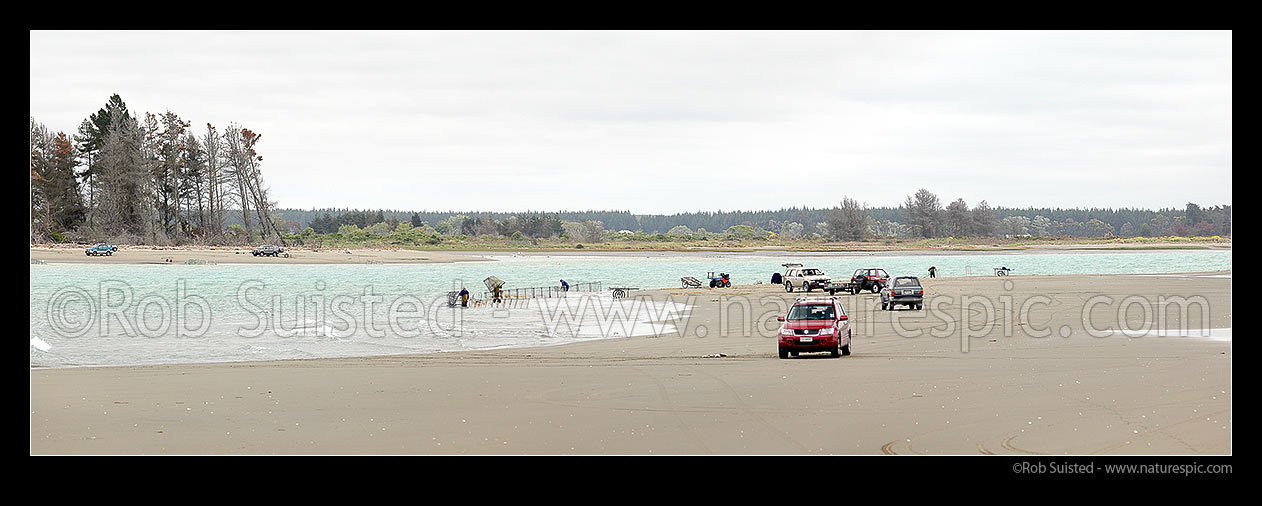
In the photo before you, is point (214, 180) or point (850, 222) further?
point (850, 222)

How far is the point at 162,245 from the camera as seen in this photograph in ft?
318

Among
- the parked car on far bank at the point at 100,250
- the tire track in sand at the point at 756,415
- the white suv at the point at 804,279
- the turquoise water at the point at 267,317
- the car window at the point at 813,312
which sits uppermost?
the parked car on far bank at the point at 100,250

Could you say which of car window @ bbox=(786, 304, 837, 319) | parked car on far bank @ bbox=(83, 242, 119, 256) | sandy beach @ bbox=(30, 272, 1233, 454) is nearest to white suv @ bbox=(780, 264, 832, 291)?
sandy beach @ bbox=(30, 272, 1233, 454)

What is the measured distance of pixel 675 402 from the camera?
13680mm

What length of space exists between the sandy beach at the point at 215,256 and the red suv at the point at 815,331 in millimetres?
70561

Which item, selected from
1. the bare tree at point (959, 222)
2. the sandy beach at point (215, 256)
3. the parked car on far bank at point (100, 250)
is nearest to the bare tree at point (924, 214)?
the bare tree at point (959, 222)

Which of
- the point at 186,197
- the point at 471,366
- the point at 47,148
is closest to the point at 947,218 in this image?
the point at 186,197

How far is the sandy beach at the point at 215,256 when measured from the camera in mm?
79938

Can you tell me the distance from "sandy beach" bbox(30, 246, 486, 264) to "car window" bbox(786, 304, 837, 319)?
231 ft

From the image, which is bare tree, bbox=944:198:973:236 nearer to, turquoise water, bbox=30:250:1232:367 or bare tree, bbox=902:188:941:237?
bare tree, bbox=902:188:941:237

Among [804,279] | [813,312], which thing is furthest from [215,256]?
[813,312]

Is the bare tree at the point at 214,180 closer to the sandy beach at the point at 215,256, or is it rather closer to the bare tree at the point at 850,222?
the sandy beach at the point at 215,256

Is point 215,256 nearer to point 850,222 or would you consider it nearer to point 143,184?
point 143,184

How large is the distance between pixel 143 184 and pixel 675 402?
98.4m
